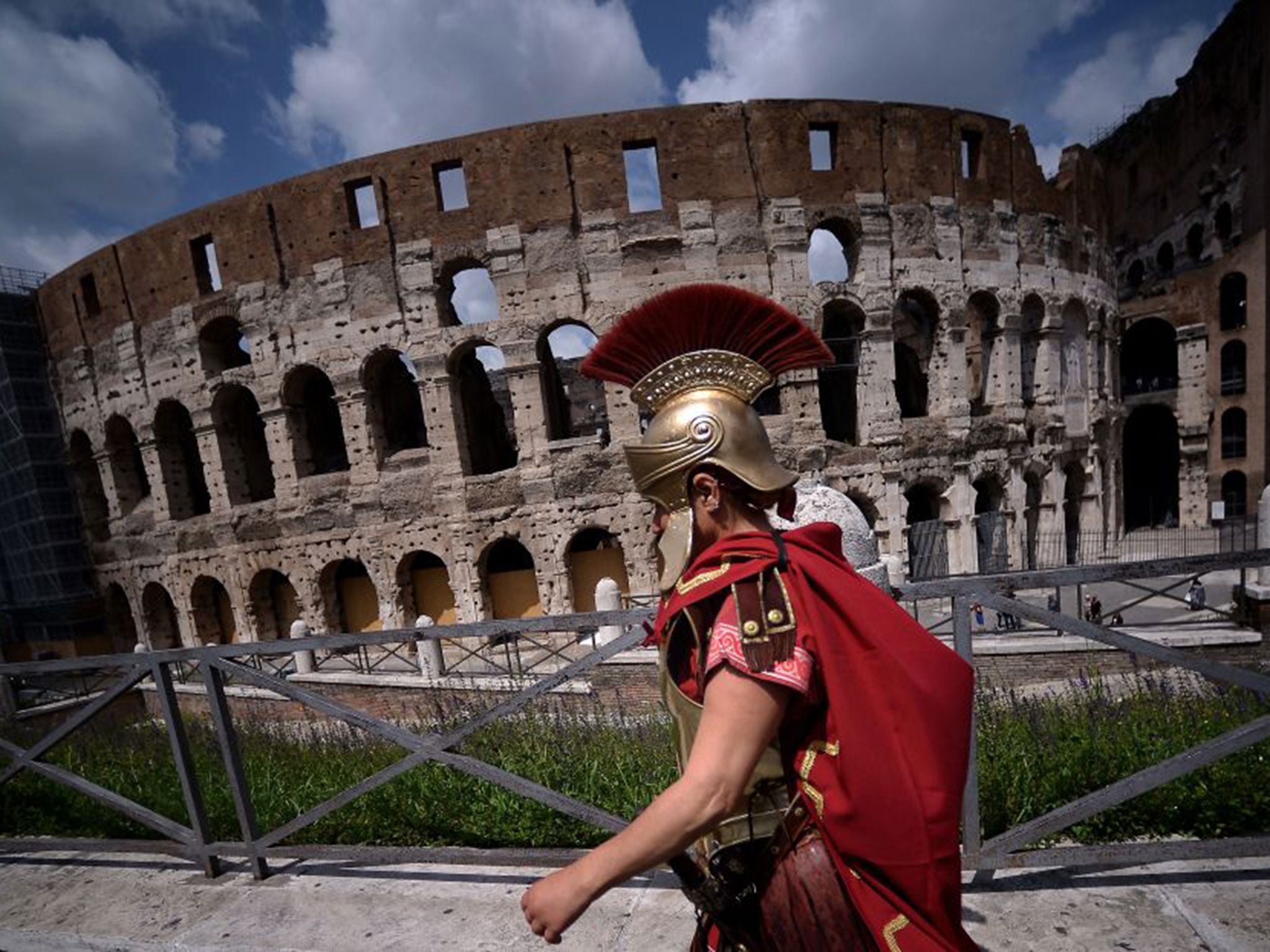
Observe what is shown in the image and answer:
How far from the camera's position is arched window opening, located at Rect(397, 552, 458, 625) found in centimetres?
1346

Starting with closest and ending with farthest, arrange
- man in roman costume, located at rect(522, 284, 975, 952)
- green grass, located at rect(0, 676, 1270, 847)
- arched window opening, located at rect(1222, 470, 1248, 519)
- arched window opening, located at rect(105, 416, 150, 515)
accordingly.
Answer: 1. man in roman costume, located at rect(522, 284, 975, 952)
2. green grass, located at rect(0, 676, 1270, 847)
3. arched window opening, located at rect(105, 416, 150, 515)
4. arched window opening, located at rect(1222, 470, 1248, 519)

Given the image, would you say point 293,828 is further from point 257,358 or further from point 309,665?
point 257,358

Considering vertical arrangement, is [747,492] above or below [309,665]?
above

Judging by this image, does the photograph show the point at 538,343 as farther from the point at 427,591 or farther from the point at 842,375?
the point at 842,375

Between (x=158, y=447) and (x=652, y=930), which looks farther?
(x=158, y=447)

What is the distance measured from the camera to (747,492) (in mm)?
Answer: 1312

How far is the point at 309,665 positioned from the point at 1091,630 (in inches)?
459

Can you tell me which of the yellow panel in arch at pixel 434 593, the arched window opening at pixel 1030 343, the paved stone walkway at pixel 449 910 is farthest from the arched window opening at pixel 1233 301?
the yellow panel in arch at pixel 434 593

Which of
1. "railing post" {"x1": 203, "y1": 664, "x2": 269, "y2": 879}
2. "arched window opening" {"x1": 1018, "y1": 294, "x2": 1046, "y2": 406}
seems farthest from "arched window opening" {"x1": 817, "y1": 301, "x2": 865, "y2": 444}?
"railing post" {"x1": 203, "y1": 664, "x2": 269, "y2": 879}

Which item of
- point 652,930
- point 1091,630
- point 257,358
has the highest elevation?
point 257,358

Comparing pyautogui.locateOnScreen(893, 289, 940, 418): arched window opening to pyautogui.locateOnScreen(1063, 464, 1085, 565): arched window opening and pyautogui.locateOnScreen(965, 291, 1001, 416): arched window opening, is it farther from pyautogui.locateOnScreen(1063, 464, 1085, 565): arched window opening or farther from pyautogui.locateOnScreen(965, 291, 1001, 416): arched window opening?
pyautogui.locateOnScreen(1063, 464, 1085, 565): arched window opening

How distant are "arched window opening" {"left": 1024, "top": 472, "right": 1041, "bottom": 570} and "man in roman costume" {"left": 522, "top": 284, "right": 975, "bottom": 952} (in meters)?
16.3

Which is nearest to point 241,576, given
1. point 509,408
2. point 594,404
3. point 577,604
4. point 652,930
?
point 577,604

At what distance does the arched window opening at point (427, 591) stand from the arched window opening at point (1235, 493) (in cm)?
2564
